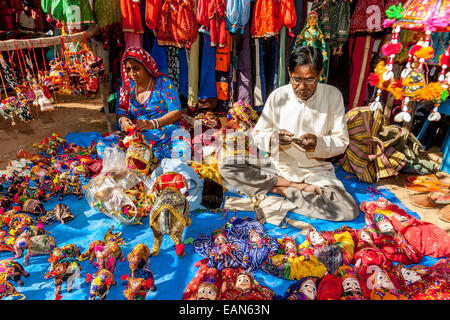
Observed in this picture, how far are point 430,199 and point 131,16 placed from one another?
477 centimetres

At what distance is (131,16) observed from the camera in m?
4.34

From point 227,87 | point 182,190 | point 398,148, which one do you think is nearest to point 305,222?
point 182,190

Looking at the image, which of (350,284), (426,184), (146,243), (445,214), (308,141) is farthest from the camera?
(426,184)

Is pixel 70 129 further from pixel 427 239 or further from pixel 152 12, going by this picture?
pixel 427 239

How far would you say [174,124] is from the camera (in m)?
3.82

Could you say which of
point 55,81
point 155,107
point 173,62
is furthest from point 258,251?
point 173,62

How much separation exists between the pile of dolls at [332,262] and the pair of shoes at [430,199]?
0.76 metres

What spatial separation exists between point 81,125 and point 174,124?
2.64m

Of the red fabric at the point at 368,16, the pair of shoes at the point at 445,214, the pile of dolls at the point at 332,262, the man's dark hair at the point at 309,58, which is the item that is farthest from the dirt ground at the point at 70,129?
the red fabric at the point at 368,16

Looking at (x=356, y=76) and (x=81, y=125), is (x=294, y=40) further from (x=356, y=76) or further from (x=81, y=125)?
(x=81, y=125)

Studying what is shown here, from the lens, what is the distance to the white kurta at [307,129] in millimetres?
3064

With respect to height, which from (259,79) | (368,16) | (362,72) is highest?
(368,16)

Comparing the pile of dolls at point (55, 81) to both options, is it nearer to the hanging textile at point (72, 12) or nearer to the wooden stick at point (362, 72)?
the hanging textile at point (72, 12)

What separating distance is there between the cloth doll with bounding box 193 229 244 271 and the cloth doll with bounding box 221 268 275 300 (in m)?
0.16
